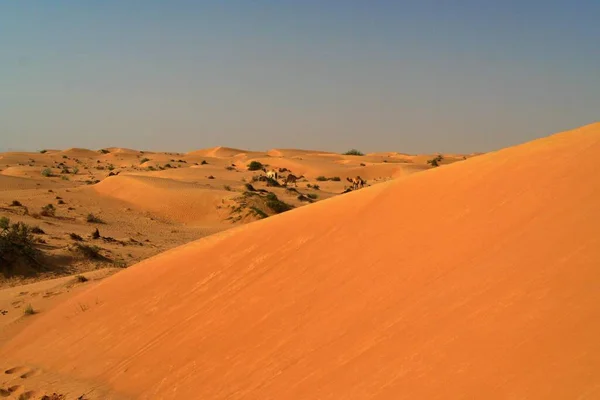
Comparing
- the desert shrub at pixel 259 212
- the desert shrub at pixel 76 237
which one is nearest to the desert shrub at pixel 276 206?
the desert shrub at pixel 259 212

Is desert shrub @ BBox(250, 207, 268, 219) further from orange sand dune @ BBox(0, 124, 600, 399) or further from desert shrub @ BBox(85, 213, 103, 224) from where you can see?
orange sand dune @ BBox(0, 124, 600, 399)

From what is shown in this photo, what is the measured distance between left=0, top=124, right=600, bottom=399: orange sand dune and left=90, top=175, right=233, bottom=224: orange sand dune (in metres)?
16.9

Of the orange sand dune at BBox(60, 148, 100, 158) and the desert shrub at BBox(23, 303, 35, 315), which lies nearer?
the desert shrub at BBox(23, 303, 35, 315)

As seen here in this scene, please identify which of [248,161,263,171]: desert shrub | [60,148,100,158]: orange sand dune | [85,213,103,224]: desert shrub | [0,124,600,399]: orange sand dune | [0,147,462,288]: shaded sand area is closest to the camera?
[0,124,600,399]: orange sand dune

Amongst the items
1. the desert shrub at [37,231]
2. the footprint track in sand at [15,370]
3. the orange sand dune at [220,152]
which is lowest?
the footprint track in sand at [15,370]

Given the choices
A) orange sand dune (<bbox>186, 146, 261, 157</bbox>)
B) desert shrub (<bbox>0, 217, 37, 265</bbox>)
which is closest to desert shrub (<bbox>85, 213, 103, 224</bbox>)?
desert shrub (<bbox>0, 217, 37, 265</bbox>)

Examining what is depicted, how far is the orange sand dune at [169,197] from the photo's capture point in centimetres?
2441

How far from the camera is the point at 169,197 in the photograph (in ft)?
84.9

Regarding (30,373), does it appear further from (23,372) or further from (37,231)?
(37,231)

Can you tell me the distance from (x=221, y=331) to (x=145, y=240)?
13170mm

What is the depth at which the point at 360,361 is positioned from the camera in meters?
4.12

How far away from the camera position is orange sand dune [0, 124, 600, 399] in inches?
136

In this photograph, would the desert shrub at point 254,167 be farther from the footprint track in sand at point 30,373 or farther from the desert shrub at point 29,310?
the footprint track in sand at point 30,373

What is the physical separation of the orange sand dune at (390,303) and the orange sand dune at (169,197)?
16865 mm
